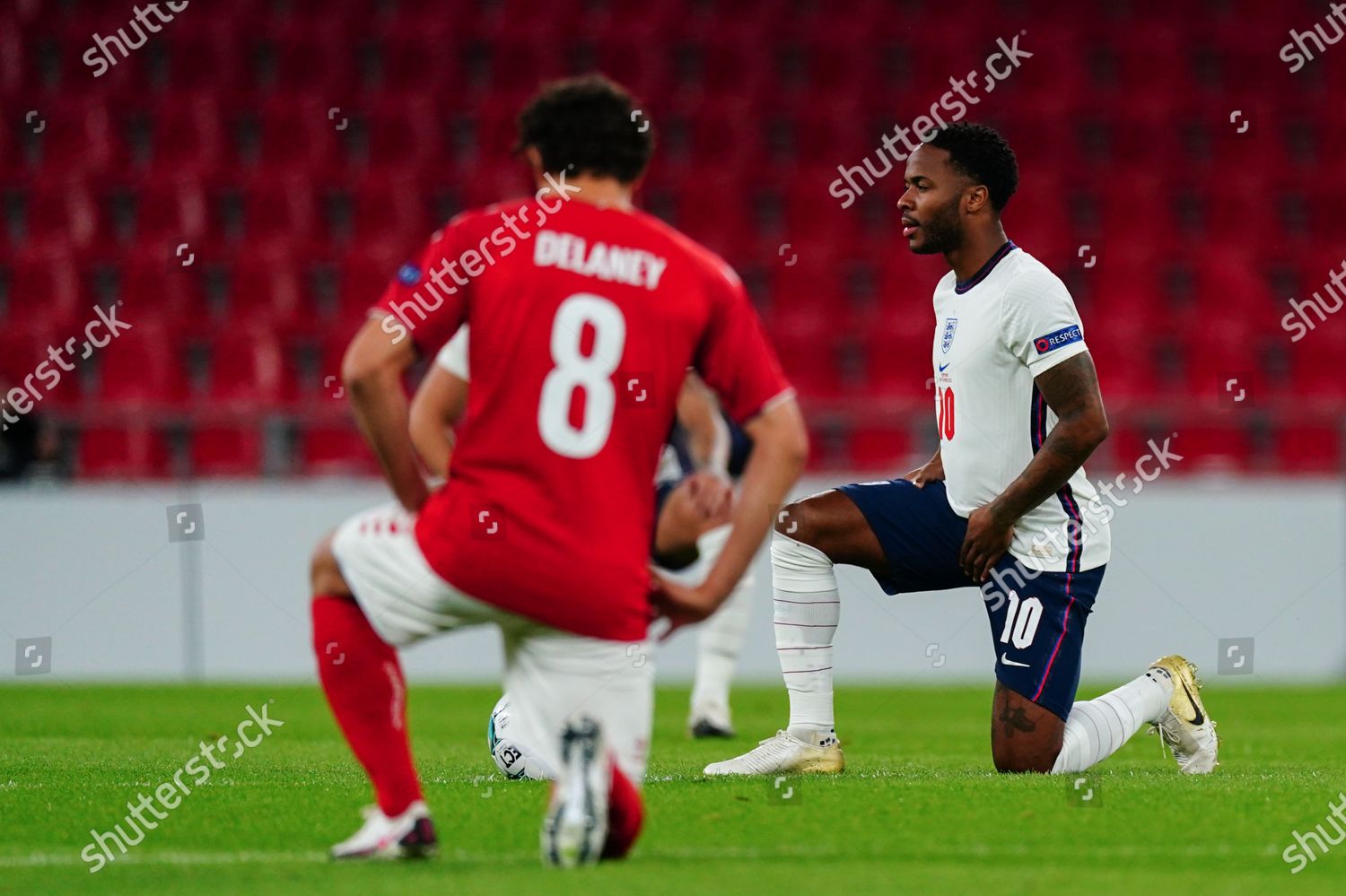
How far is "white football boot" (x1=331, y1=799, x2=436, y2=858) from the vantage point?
13.5 feet

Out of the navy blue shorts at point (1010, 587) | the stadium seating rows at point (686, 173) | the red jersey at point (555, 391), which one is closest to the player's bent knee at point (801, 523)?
the navy blue shorts at point (1010, 587)

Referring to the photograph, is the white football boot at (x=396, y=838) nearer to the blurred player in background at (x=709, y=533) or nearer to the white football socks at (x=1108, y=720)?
the blurred player in background at (x=709, y=533)

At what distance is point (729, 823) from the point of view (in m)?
4.88

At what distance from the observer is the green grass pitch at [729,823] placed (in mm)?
4000

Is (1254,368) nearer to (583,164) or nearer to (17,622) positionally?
(17,622)

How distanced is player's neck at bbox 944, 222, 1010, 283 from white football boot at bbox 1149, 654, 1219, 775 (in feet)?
5.04

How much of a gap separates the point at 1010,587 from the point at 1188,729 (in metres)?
0.84

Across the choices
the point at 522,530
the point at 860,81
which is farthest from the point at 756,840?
the point at 860,81

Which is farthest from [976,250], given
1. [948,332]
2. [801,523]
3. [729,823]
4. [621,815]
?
[621,815]

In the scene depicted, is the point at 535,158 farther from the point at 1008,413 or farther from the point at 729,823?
the point at 1008,413

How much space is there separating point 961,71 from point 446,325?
14.4 metres

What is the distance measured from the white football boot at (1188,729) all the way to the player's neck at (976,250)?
154 cm

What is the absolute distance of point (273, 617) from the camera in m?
12.6

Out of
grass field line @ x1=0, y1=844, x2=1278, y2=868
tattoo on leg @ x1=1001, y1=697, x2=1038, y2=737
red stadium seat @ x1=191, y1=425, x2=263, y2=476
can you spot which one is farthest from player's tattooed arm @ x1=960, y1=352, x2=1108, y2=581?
red stadium seat @ x1=191, y1=425, x2=263, y2=476
